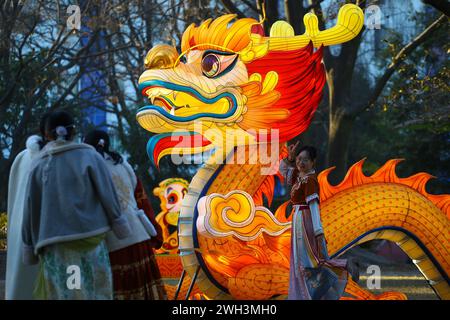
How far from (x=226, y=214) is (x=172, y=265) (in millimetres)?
1435

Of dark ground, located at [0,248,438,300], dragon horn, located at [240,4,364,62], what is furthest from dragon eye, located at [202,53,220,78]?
dark ground, located at [0,248,438,300]

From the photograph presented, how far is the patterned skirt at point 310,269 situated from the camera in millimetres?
6664

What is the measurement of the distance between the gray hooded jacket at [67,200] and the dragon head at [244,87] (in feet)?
7.27

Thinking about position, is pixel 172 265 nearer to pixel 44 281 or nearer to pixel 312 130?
pixel 44 281

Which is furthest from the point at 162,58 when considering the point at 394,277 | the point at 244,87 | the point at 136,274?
the point at 394,277

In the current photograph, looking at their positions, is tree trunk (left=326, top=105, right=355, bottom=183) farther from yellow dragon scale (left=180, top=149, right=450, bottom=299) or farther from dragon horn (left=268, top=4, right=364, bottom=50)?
dragon horn (left=268, top=4, right=364, bottom=50)

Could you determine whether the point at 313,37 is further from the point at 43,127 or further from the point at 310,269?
the point at 43,127

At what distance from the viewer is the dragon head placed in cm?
763

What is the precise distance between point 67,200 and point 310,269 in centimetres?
222

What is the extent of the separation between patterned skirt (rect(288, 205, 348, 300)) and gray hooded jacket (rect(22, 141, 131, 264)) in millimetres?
1763

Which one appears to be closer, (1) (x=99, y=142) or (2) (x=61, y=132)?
(2) (x=61, y=132)

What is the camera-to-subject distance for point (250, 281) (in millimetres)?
7410

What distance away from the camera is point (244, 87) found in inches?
301
